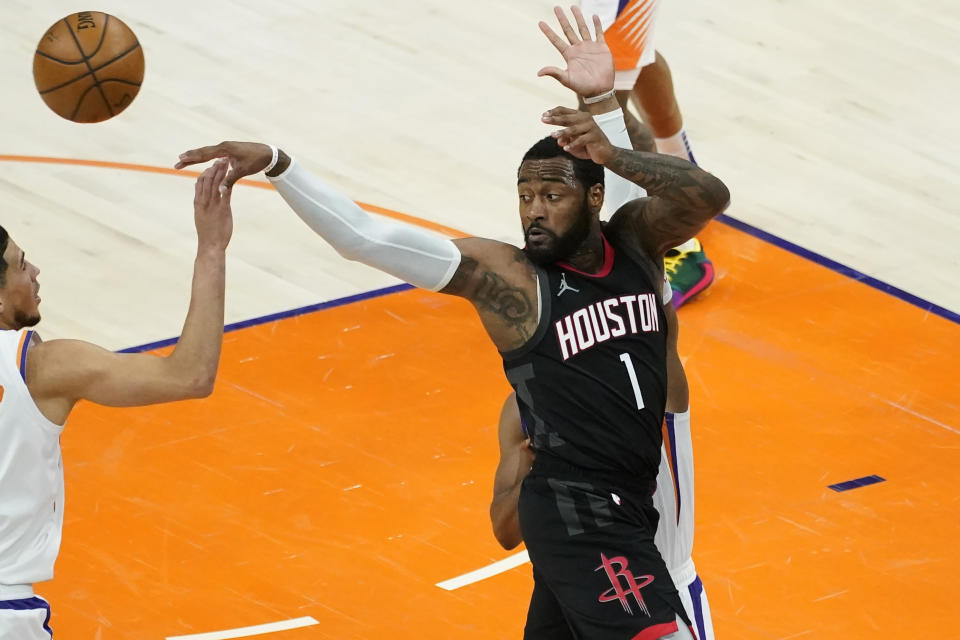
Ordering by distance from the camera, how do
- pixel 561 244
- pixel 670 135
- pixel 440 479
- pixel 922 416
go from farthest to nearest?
pixel 670 135 → pixel 922 416 → pixel 440 479 → pixel 561 244

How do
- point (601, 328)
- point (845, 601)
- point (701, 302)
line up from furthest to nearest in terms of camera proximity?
1. point (701, 302)
2. point (845, 601)
3. point (601, 328)

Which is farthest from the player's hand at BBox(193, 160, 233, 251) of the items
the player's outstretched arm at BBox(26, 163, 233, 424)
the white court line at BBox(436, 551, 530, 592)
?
the white court line at BBox(436, 551, 530, 592)

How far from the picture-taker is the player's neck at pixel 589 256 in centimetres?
578

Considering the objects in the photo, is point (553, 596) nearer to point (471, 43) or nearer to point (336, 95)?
point (336, 95)

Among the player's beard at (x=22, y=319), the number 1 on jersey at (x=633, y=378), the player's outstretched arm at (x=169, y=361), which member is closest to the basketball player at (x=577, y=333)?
the number 1 on jersey at (x=633, y=378)

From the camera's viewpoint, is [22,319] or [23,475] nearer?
[23,475]

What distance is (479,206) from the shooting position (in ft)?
35.6

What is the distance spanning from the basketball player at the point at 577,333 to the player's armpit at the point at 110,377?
0.67 m

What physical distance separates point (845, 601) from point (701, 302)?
2.89 m

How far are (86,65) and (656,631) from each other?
3003 mm

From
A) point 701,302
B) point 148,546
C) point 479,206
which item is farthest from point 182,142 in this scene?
point 148,546

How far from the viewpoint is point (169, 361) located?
5.11 meters

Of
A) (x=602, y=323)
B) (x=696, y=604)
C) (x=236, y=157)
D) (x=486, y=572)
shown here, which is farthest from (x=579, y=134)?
(x=486, y=572)

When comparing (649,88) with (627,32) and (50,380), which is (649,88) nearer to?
(627,32)
